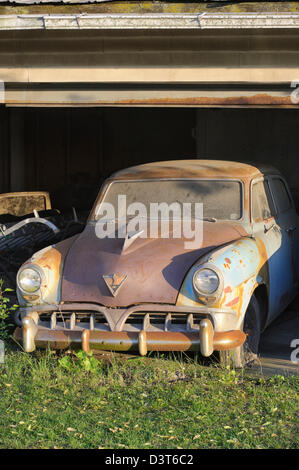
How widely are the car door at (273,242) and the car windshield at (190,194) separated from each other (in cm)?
20

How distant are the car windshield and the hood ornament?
1097 mm

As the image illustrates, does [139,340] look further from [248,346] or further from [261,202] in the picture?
[261,202]

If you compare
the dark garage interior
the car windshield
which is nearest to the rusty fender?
the car windshield

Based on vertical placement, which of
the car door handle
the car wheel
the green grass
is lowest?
the green grass

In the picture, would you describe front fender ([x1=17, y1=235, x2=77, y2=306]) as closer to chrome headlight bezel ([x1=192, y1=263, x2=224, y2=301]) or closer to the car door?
chrome headlight bezel ([x1=192, y1=263, x2=224, y2=301])

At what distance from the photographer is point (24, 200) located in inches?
347

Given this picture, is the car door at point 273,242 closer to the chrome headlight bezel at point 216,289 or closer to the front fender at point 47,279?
the chrome headlight bezel at point 216,289

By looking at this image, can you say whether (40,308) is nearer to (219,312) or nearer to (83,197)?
(219,312)

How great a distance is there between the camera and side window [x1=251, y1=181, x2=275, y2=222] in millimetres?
6478

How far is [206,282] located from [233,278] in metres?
0.24

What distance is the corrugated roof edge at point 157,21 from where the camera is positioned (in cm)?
665

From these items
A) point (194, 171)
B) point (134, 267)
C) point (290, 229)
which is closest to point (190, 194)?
point (194, 171)

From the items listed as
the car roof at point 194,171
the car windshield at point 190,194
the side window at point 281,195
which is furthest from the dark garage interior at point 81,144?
the car windshield at point 190,194

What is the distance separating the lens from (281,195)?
24.6 feet
